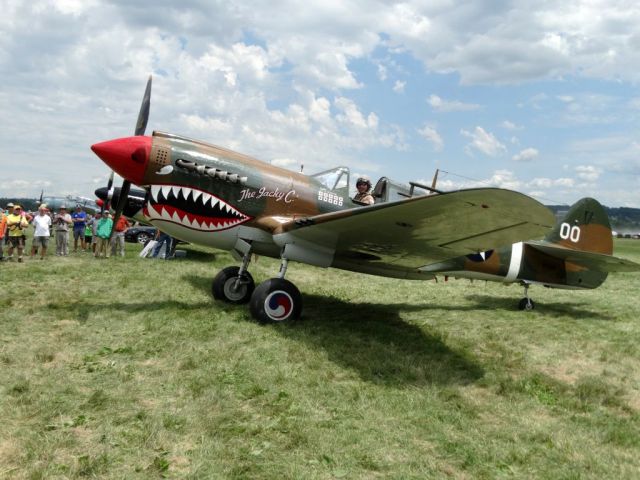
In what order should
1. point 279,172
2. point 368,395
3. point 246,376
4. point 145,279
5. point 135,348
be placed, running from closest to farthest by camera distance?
point 368,395, point 246,376, point 135,348, point 279,172, point 145,279

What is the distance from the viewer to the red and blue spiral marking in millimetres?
6074

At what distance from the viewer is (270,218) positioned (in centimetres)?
684

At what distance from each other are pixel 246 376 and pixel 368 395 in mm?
1132

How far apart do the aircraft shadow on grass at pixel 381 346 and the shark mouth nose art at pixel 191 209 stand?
1.44 meters

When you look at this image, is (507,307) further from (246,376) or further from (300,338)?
(246,376)

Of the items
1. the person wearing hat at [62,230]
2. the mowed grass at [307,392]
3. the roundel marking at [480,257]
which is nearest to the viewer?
the mowed grass at [307,392]

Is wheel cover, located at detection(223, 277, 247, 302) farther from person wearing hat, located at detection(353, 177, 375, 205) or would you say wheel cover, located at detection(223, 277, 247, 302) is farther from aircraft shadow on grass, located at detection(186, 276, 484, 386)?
person wearing hat, located at detection(353, 177, 375, 205)

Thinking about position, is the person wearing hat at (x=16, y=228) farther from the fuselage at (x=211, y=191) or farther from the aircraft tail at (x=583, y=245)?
the aircraft tail at (x=583, y=245)

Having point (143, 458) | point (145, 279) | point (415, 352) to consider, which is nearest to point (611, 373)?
point (415, 352)

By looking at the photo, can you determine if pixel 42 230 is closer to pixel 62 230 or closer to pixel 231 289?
pixel 62 230

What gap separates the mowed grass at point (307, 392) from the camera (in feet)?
9.38

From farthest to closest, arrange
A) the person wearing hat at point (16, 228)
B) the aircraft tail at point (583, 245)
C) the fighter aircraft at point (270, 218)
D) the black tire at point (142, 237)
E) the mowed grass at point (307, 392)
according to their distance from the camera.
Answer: the black tire at point (142, 237) → the person wearing hat at point (16, 228) → the aircraft tail at point (583, 245) → the fighter aircraft at point (270, 218) → the mowed grass at point (307, 392)

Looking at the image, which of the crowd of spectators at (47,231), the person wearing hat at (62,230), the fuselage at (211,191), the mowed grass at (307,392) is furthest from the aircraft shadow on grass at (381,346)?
the person wearing hat at (62,230)

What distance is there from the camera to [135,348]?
4891mm
